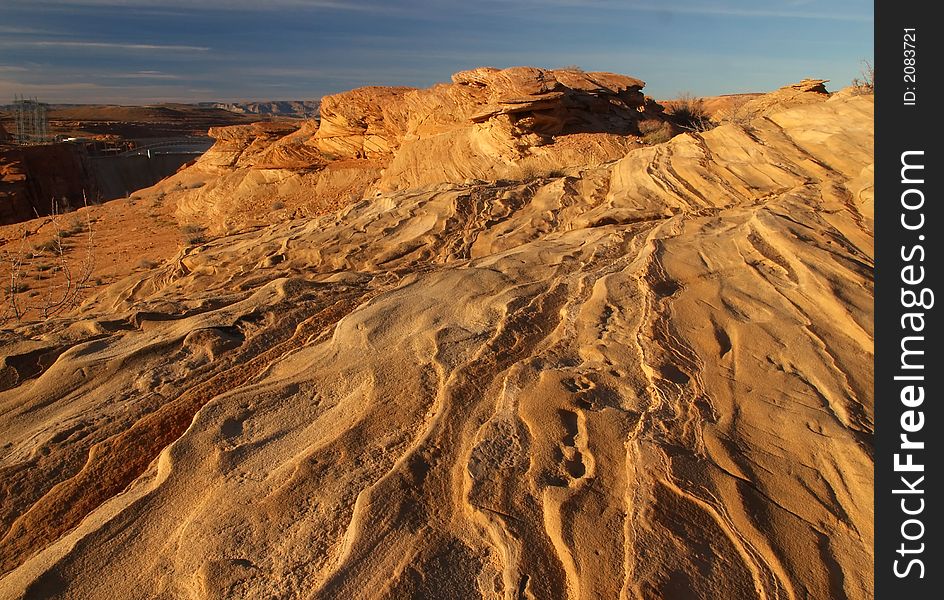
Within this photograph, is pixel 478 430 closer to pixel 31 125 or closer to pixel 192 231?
pixel 192 231

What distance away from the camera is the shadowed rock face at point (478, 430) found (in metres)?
2.21

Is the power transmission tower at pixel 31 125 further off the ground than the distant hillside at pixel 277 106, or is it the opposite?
the distant hillside at pixel 277 106

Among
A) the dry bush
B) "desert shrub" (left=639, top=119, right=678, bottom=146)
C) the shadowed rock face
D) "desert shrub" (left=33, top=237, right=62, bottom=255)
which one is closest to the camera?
the shadowed rock face

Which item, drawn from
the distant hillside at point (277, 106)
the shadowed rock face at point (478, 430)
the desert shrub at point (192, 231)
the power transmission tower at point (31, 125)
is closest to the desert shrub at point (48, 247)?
the desert shrub at point (192, 231)

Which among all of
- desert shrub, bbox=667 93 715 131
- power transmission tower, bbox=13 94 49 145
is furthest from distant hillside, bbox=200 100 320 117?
desert shrub, bbox=667 93 715 131

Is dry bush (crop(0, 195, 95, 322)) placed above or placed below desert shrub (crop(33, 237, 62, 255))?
below

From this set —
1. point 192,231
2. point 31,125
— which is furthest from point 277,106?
point 192,231

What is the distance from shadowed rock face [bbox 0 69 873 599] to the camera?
87.1 inches

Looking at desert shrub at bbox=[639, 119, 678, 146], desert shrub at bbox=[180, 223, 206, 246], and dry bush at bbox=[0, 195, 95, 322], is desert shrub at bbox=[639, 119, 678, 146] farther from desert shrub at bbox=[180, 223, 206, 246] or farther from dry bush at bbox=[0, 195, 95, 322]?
dry bush at bbox=[0, 195, 95, 322]

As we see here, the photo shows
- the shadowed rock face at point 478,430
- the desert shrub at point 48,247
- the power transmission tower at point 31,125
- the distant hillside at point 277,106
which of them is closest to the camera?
the shadowed rock face at point 478,430

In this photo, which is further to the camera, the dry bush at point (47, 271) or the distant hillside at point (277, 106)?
the distant hillside at point (277, 106)

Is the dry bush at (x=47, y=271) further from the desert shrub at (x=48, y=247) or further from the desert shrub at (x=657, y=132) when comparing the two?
the desert shrub at (x=657, y=132)
